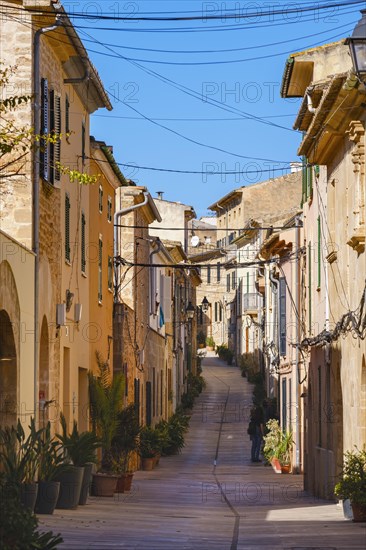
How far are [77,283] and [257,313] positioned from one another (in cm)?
4425

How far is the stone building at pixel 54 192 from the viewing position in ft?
66.3

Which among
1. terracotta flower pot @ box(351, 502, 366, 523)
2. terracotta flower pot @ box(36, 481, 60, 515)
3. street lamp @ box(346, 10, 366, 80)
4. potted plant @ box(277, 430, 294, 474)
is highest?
street lamp @ box(346, 10, 366, 80)

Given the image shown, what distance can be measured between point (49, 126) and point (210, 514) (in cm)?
722

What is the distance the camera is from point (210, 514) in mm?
20828

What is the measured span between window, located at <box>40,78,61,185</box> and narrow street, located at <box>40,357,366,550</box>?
5742mm

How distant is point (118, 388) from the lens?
88.8 ft

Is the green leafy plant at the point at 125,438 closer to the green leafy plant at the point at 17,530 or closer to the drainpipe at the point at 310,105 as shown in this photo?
the drainpipe at the point at 310,105

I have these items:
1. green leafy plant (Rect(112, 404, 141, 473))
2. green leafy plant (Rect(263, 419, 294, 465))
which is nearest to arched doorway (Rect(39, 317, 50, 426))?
green leafy plant (Rect(112, 404, 141, 473))

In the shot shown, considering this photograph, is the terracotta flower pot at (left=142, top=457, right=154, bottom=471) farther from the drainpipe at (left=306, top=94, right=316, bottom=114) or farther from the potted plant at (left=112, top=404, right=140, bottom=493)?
the drainpipe at (left=306, top=94, right=316, bottom=114)

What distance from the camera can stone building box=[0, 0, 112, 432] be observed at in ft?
66.3

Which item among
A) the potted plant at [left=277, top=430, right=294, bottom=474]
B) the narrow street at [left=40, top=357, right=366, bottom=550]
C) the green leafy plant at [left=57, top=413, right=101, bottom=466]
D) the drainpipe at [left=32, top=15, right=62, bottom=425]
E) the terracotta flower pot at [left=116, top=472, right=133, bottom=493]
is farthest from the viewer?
the potted plant at [left=277, top=430, right=294, bottom=474]

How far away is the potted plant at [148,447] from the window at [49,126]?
14363 mm

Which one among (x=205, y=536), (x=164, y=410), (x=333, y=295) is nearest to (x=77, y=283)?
(x=333, y=295)

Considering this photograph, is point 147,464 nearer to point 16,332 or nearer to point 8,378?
point 8,378
